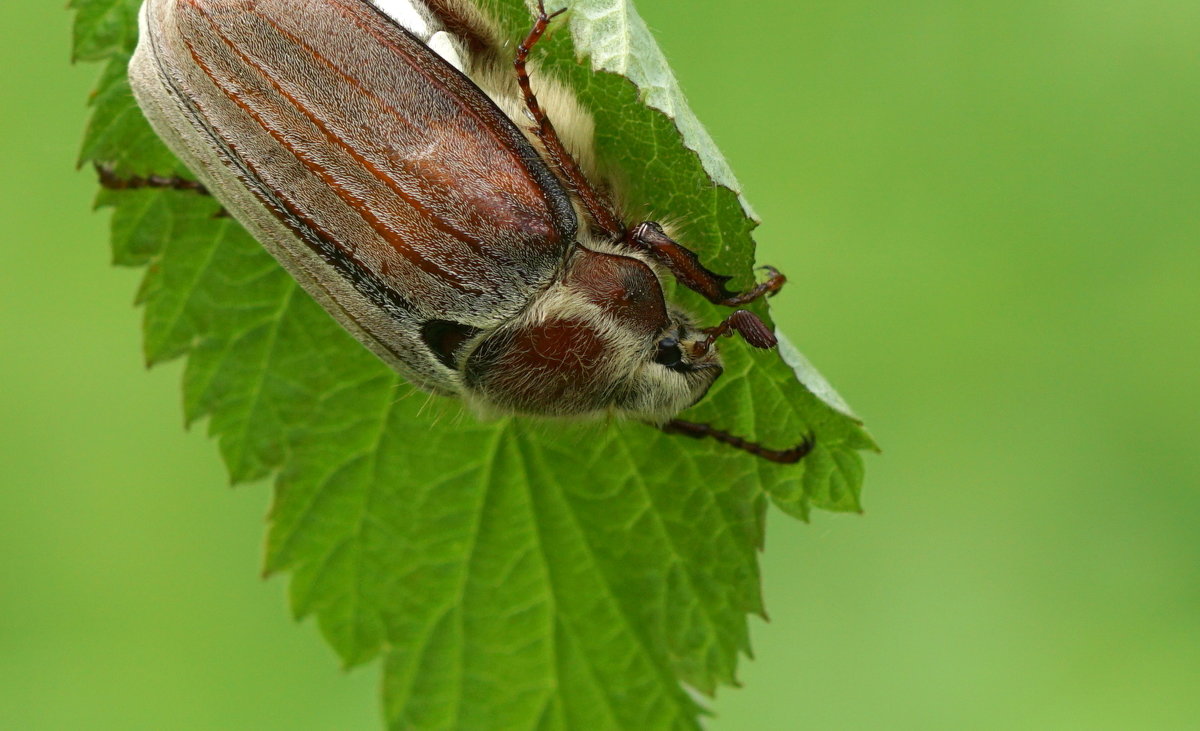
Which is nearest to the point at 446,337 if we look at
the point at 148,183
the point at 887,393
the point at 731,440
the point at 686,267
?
the point at 686,267

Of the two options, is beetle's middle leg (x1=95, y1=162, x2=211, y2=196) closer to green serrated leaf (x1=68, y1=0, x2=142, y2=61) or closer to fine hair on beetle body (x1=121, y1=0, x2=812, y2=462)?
fine hair on beetle body (x1=121, y1=0, x2=812, y2=462)

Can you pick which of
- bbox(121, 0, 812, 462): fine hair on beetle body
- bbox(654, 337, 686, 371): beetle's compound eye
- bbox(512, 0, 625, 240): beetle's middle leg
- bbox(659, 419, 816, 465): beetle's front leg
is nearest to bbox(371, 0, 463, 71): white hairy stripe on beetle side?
bbox(121, 0, 812, 462): fine hair on beetle body

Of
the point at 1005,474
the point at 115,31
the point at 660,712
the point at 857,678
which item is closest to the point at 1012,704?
the point at 857,678

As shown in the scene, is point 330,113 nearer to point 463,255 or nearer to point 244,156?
point 244,156

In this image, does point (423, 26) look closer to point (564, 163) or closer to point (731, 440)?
point (564, 163)

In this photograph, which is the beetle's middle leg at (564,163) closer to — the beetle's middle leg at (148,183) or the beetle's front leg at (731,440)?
the beetle's front leg at (731,440)

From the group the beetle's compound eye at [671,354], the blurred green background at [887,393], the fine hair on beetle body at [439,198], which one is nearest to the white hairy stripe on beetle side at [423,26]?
the fine hair on beetle body at [439,198]
